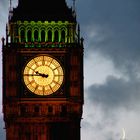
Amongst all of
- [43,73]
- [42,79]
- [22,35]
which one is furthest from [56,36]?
[42,79]

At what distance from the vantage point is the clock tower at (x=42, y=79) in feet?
154

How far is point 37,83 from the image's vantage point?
47.0 m

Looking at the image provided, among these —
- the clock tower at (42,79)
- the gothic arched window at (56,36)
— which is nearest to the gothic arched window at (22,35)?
the clock tower at (42,79)

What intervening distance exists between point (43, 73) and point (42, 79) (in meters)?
0.37

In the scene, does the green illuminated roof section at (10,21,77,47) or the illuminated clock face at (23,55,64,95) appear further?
the green illuminated roof section at (10,21,77,47)

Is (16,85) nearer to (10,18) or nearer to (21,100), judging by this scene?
(21,100)

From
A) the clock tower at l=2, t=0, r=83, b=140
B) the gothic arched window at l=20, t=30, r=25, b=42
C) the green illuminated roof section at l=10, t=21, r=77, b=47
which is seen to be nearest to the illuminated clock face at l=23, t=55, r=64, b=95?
the clock tower at l=2, t=0, r=83, b=140

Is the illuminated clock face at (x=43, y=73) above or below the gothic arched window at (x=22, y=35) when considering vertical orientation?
below

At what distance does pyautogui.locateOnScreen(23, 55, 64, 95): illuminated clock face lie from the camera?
4697 cm

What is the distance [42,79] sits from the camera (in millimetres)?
47094

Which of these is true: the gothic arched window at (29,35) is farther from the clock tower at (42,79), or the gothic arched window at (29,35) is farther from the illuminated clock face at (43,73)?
the illuminated clock face at (43,73)

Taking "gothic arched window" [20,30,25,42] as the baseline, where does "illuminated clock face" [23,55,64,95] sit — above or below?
below

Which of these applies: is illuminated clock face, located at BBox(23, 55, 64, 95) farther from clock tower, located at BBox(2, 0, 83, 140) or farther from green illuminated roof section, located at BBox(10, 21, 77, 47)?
green illuminated roof section, located at BBox(10, 21, 77, 47)

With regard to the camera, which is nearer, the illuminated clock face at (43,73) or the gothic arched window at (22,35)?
the illuminated clock face at (43,73)
